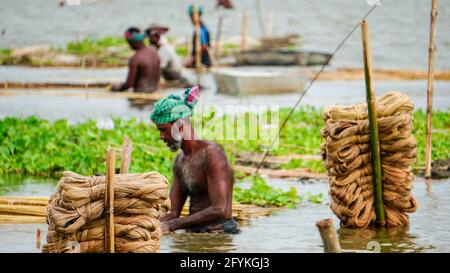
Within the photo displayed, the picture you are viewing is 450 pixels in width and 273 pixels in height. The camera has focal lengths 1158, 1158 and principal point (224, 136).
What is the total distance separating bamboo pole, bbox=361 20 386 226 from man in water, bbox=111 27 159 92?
10.2m

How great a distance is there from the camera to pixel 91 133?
13344mm

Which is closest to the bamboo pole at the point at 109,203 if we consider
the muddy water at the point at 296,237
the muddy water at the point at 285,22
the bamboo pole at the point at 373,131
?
the muddy water at the point at 296,237

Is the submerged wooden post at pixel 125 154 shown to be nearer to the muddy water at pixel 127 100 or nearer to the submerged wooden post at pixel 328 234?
the submerged wooden post at pixel 328 234

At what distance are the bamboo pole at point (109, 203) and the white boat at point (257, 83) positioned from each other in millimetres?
15323

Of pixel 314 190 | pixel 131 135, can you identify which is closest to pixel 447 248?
pixel 314 190

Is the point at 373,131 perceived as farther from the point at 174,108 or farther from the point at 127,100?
the point at 127,100

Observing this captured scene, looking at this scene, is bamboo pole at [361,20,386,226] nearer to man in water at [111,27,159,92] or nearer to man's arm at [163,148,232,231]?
man's arm at [163,148,232,231]

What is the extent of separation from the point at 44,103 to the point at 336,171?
1280 centimetres

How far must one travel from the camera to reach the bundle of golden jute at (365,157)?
8562mm

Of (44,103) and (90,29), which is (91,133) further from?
(90,29)

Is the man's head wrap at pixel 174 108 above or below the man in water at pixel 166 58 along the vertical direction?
below

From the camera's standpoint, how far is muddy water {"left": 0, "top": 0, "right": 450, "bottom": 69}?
33812 mm

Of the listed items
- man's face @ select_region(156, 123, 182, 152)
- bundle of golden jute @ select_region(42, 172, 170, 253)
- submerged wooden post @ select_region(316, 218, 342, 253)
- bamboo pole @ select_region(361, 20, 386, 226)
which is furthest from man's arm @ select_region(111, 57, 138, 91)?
submerged wooden post @ select_region(316, 218, 342, 253)
